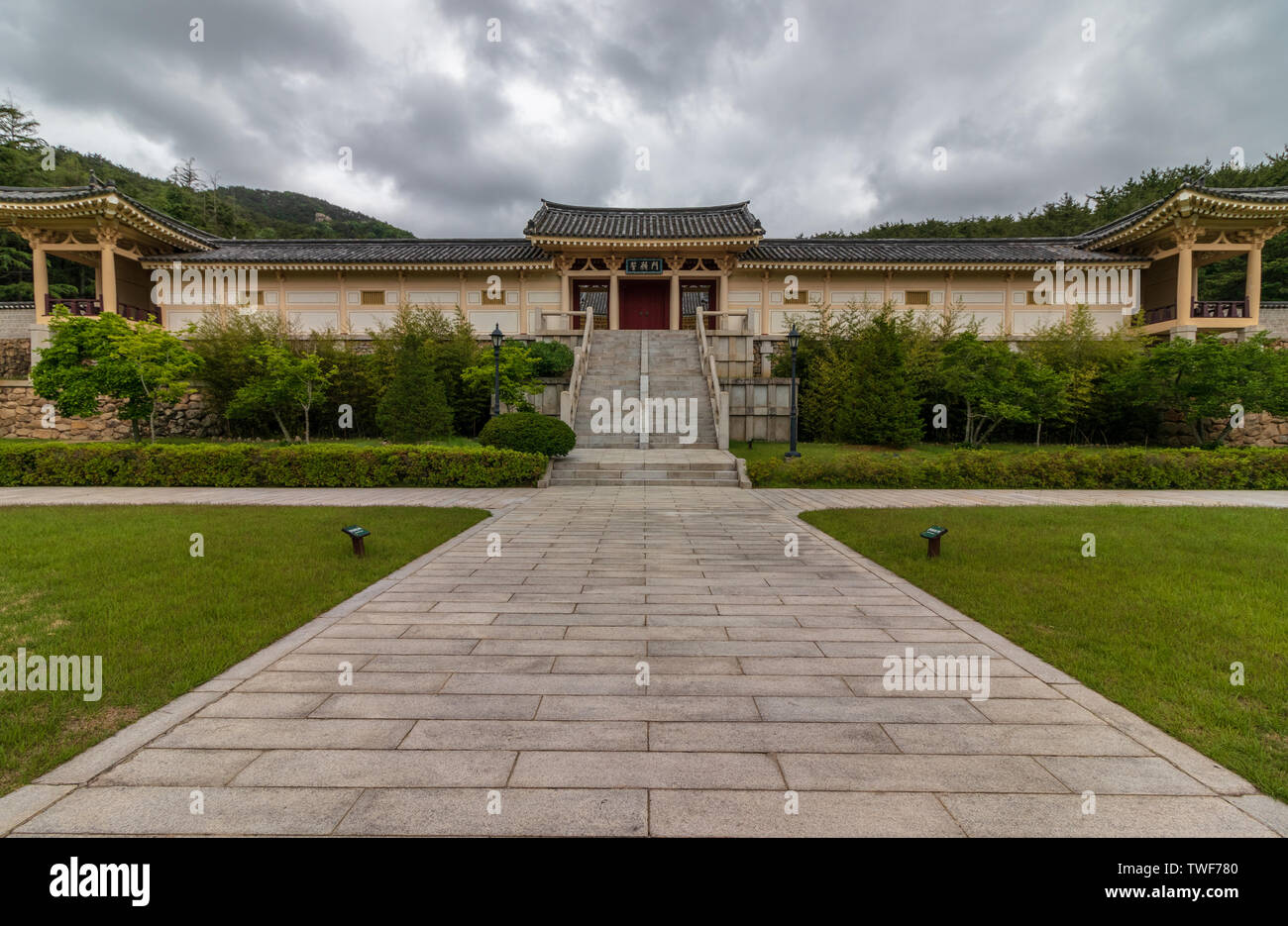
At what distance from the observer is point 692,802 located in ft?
6.99

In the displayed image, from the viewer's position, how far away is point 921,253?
892 inches

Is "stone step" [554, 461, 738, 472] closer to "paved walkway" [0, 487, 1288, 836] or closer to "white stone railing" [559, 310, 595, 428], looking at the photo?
"white stone railing" [559, 310, 595, 428]

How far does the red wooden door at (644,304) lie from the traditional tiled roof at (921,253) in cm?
351

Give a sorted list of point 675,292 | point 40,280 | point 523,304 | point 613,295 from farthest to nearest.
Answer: point 523,304 → point 613,295 → point 675,292 → point 40,280

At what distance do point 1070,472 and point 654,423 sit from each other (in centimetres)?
943

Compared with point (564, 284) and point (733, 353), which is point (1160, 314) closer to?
point (733, 353)

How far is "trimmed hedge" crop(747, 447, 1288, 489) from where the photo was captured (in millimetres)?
11609

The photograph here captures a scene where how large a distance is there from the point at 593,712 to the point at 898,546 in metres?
4.61

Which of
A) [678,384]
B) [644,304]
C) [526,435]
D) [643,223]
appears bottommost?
[526,435]

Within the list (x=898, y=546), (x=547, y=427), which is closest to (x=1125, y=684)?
(x=898, y=546)

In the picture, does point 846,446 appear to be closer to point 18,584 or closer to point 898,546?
point 898,546

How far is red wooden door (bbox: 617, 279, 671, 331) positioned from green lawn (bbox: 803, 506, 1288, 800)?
16498 mm

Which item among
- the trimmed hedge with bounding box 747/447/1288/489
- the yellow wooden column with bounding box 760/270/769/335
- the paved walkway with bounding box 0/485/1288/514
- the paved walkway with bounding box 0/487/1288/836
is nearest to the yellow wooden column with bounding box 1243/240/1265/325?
the trimmed hedge with bounding box 747/447/1288/489

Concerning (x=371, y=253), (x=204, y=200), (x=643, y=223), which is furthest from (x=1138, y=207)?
(x=204, y=200)
